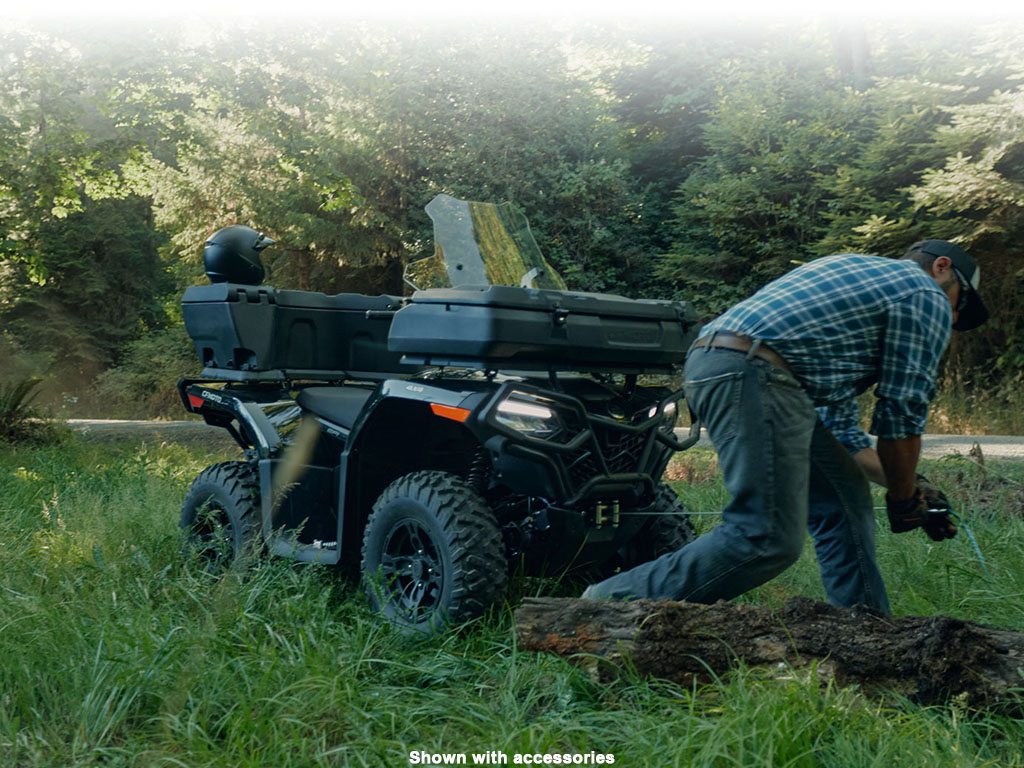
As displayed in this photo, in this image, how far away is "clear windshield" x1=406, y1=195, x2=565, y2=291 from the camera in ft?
18.9

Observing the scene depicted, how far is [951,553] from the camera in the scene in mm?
5125

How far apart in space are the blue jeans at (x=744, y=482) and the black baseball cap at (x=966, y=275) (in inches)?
26.5

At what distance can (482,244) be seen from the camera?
19.4 feet

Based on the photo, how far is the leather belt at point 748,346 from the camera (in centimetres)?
357

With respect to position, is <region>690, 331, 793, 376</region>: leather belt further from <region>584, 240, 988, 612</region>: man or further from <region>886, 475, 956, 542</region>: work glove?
<region>886, 475, 956, 542</region>: work glove

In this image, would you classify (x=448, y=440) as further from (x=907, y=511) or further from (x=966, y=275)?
(x=966, y=275)

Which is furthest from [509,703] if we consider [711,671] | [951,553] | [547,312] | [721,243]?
[721,243]

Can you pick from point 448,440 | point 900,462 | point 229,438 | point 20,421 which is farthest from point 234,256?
point 20,421

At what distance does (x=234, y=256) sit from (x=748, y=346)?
3.01 m

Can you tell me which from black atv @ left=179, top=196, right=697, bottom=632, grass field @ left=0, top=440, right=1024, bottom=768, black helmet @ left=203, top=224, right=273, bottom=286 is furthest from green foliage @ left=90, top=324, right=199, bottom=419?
grass field @ left=0, top=440, right=1024, bottom=768

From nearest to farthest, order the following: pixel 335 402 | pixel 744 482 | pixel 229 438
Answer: pixel 744 482 < pixel 335 402 < pixel 229 438

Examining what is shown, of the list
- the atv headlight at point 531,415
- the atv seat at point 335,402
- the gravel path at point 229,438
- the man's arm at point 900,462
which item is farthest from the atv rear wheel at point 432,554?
the gravel path at point 229,438

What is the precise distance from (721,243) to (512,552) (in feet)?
50.0

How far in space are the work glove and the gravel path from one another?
5315 millimetres
